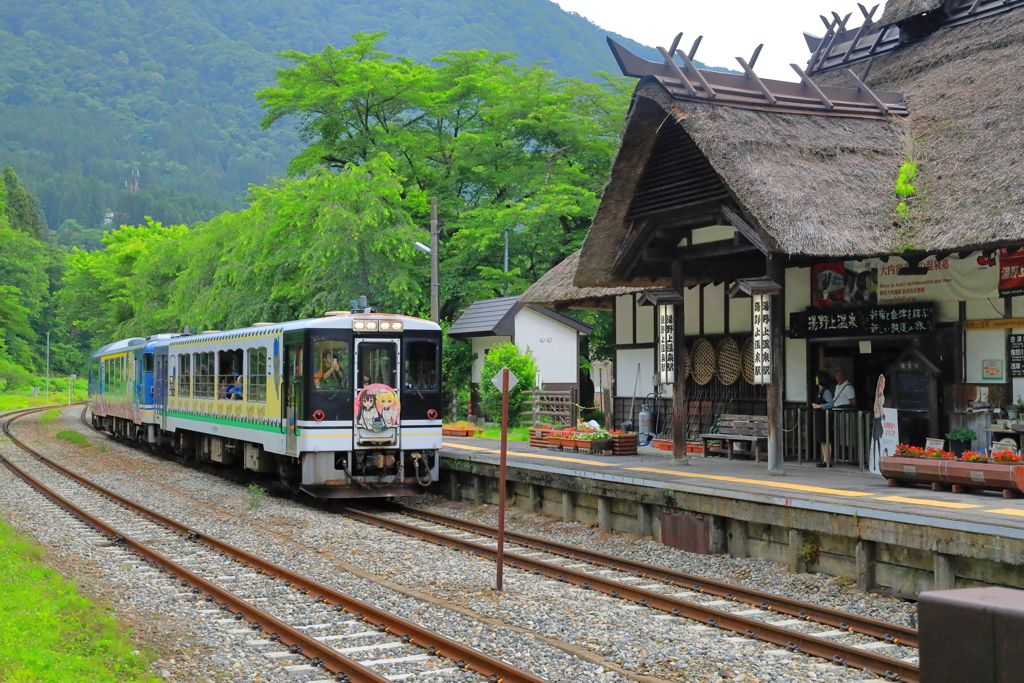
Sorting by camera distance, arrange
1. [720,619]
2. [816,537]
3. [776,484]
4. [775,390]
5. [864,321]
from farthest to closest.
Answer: [864,321] < [775,390] < [776,484] < [816,537] < [720,619]

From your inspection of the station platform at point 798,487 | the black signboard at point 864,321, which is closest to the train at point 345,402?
the station platform at point 798,487

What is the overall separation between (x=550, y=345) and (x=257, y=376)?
14843 mm

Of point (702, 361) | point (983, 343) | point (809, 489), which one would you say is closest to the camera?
point (809, 489)

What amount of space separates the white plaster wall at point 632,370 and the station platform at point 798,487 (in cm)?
254

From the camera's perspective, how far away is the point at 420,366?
15719 mm

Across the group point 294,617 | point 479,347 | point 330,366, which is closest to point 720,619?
point 294,617

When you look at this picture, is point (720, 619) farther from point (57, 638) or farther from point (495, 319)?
point (495, 319)

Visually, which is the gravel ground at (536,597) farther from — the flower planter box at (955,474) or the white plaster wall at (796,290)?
the white plaster wall at (796,290)

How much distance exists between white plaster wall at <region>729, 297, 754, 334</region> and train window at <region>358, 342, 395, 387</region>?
5.69 m

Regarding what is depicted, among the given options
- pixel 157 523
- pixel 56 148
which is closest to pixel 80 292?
pixel 157 523

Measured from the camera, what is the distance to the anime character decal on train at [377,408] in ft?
50.0

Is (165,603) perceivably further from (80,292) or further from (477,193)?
(80,292)

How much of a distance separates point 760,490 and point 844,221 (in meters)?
3.79

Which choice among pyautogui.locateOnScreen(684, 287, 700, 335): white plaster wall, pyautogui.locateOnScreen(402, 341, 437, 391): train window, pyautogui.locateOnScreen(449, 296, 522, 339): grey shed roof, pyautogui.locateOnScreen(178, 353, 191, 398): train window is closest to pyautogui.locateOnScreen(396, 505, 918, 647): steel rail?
pyautogui.locateOnScreen(402, 341, 437, 391): train window
